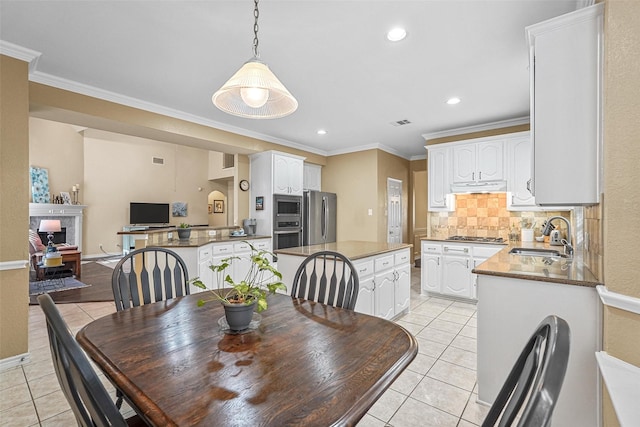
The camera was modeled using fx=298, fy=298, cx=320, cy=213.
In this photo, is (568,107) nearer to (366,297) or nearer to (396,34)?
(396,34)

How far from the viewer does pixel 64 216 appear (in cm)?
752

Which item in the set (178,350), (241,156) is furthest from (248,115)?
(241,156)

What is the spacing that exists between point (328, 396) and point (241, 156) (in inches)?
199

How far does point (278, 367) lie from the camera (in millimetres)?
989

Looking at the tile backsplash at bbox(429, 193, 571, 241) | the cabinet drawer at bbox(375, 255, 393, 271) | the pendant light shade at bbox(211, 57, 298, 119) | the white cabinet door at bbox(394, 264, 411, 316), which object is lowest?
the white cabinet door at bbox(394, 264, 411, 316)

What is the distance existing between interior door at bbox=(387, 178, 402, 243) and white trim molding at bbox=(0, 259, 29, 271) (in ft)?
17.5

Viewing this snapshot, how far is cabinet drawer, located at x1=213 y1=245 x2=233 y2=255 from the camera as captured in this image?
419 centimetres

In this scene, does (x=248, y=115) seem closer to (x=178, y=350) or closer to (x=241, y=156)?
(x=178, y=350)

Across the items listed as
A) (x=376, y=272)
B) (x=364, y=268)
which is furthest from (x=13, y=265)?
(x=376, y=272)

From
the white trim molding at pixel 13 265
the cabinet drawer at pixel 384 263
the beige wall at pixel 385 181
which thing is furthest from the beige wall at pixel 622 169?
Answer: the beige wall at pixel 385 181

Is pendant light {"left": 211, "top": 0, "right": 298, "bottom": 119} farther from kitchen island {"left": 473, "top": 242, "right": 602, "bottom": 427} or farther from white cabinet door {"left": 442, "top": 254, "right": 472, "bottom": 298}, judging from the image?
white cabinet door {"left": 442, "top": 254, "right": 472, "bottom": 298}

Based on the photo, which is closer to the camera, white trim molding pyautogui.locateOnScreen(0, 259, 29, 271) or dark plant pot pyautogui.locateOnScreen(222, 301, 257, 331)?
dark plant pot pyautogui.locateOnScreen(222, 301, 257, 331)

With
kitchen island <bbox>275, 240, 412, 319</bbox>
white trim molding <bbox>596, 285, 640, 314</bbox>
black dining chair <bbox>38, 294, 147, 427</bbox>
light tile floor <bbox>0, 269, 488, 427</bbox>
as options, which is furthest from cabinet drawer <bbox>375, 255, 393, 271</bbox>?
black dining chair <bbox>38, 294, 147, 427</bbox>

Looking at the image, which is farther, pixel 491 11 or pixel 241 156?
pixel 241 156
